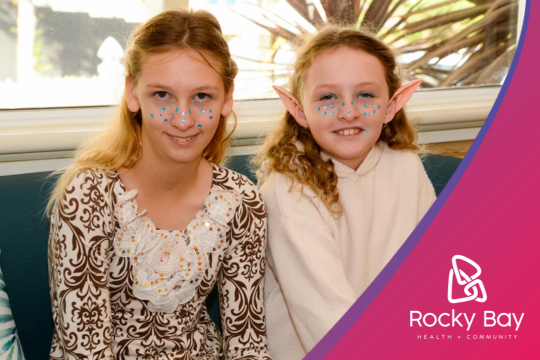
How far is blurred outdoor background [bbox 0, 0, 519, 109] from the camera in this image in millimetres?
1786

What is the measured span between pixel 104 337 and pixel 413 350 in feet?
2.07

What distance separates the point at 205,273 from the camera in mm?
1310

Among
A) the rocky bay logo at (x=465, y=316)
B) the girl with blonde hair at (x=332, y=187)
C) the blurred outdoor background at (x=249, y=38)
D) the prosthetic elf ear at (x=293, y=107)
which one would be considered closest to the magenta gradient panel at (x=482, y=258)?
the rocky bay logo at (x=465, y=316)

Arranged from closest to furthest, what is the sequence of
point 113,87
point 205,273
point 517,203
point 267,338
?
1. point 517,203
2. point 205,273
3. point 267,338
4. point 113,87

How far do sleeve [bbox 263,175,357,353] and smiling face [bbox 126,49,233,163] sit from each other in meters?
0.27

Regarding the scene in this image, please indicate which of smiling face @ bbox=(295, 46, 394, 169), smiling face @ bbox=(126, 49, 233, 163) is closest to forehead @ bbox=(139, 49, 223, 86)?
smiling face @ bbox=(126, 49, 233, 163)

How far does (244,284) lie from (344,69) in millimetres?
555

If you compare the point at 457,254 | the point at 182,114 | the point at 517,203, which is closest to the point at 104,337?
the point at 182,114

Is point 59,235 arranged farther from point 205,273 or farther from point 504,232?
point 504,232

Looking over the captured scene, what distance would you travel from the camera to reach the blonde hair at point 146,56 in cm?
119

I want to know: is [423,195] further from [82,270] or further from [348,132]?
[82,270]

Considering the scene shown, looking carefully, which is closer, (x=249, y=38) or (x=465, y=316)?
(x=465, y=316)


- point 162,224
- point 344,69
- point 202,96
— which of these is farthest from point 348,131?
point 162,224

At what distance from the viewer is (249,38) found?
6.84 ft
